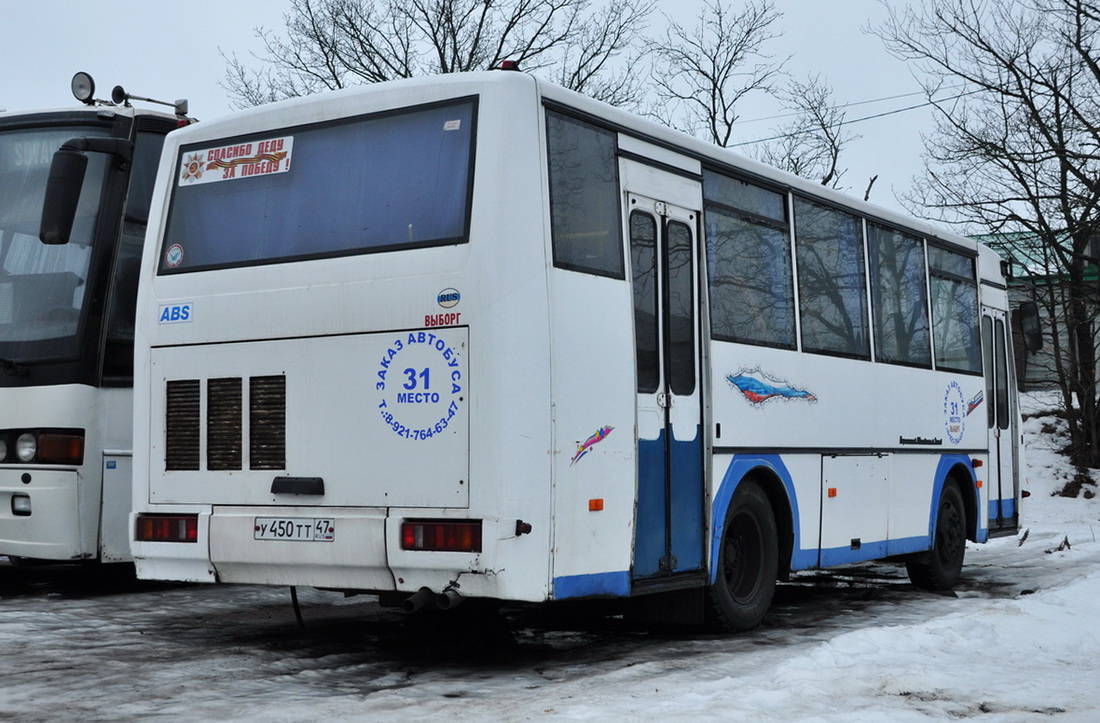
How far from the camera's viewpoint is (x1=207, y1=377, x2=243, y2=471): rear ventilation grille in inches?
313

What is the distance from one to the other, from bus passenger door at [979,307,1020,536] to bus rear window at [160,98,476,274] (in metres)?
8.24

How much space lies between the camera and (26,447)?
32.8 feet

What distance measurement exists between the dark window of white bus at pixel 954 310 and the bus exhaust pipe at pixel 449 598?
7097mm

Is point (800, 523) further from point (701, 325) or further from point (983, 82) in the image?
point (983, 82)

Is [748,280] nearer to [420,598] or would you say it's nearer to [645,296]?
[645,296]

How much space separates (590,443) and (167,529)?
257cm

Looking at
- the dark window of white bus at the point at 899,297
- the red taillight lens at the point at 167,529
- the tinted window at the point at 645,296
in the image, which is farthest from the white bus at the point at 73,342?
the dark window of white bus at the point at 899,297

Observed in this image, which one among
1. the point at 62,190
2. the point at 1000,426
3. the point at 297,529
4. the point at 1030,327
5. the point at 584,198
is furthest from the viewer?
the point at 1030,327

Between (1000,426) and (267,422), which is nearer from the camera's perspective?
(267,422)

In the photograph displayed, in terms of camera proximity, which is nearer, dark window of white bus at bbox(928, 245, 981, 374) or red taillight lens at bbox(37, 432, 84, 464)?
red taillight lens at bbox(37, 432, 84, 464)

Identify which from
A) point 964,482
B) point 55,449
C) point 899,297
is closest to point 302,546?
point 55,449

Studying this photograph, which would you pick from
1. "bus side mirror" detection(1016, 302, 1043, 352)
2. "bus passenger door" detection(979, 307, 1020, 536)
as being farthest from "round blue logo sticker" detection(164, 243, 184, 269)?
"bus side mirror" detection(1016, 302, 1043, 352)

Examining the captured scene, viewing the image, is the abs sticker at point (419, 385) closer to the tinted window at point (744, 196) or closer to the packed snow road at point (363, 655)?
the packed snow road at point (363, 655)

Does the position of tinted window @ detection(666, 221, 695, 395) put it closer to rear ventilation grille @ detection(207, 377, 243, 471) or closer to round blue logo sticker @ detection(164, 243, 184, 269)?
rear ventilation grille @ detection(207, 377, 243, 471)
